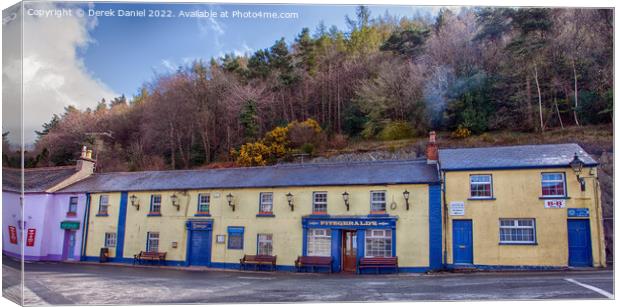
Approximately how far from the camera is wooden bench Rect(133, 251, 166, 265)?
29.7 ft

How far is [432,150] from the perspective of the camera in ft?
29.5

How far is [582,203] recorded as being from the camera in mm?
8523

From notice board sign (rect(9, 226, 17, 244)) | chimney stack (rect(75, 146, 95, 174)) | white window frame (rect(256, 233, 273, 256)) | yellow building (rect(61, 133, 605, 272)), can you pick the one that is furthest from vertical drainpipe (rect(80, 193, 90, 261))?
white window frame (rect(256, 233, 273, 256))

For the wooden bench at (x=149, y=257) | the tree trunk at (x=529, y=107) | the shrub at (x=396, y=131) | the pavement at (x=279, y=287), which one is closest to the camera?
the pavement at (x=279, y=287)

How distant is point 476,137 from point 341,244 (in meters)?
3.16

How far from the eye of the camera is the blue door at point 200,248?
9188 mm

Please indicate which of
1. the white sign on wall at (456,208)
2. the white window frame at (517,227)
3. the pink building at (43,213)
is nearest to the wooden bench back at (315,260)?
the white sign on wall at (456,208)

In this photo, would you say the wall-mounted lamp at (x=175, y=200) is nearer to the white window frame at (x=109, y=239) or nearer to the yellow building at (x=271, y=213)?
the yellow building at (x=271, y=213)

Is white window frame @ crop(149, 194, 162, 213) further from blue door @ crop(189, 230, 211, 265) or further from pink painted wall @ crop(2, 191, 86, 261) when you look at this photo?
pink painted wall @ crop(2, 191, 86, 261)

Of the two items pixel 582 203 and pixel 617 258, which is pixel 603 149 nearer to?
pixel 582 203

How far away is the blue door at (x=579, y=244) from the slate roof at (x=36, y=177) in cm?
891

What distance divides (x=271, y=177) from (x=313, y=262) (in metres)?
1.80

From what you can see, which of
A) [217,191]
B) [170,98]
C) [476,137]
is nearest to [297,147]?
[217,191]

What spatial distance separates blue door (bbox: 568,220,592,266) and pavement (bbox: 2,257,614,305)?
0.20 m
